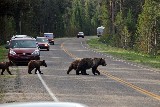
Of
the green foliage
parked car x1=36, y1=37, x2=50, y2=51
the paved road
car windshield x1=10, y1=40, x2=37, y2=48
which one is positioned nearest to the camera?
the paved road

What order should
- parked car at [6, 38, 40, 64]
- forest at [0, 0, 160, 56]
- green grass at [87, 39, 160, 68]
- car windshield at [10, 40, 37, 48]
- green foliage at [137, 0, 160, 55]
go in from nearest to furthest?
parked car at [6, 38, 40, 64] < car windshield at [10, 40, 37, 48] < green grass at [87, 39, 160, 68] < forest at [0, 0, 160, 56] < green foliage at [137, 0, 160, 55]

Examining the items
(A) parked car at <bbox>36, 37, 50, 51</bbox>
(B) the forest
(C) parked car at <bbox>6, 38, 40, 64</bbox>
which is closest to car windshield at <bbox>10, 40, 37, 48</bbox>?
(C) parked car at <bbox>6, 38, 40, 64</bbox>

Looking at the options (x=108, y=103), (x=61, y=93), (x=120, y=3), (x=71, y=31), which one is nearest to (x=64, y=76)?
(x=61, y=93)

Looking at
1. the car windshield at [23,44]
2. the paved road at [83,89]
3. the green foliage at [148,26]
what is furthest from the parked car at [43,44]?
the green foliage at [148,26]

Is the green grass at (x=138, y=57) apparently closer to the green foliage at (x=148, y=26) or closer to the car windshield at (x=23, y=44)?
the car windshield at (x=23, y=44)

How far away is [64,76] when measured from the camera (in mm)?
22719

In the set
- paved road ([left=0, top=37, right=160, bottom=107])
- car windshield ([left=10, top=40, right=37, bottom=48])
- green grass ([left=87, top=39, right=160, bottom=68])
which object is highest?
car windshield ([left=10, top=40, right=37, bottom=48])

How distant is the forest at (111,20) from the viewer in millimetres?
71088

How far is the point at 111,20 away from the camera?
96.4 meters

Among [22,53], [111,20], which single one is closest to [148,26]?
[111,20]

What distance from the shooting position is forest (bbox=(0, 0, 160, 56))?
7109 centimetres

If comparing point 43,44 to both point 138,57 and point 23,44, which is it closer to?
point 138,57

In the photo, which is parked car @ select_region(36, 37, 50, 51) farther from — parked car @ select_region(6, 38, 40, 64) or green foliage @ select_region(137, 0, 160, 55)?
green foliage @ select_region(137, 0, 160, 55)

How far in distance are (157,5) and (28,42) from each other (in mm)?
55638
